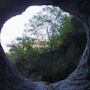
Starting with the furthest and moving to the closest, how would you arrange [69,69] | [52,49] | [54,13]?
[52,49], [54,13], [69,69]

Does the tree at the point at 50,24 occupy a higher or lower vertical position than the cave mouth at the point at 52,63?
higher

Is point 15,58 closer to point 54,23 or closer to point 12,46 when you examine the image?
point 12,46

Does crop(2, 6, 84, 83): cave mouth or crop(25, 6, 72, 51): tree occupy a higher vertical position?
crop(25, 6, 72, 51): tree

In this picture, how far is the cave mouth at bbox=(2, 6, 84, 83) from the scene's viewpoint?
8.97 metres

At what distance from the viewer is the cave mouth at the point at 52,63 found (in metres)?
8.97

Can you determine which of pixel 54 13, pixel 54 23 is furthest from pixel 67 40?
pixel 54 13

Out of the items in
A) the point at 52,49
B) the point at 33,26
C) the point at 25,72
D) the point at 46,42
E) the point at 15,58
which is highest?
the point at 33,26

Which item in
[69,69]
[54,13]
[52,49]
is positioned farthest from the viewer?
[52,49]

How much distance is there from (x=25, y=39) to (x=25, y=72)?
11.8 ft

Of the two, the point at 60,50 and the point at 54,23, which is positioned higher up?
the point at 54,23

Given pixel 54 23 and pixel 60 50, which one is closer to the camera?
pixel 54 23

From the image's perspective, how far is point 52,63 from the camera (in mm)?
9906

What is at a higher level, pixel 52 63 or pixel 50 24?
pixel 50 24

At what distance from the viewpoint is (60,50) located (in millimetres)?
11359
